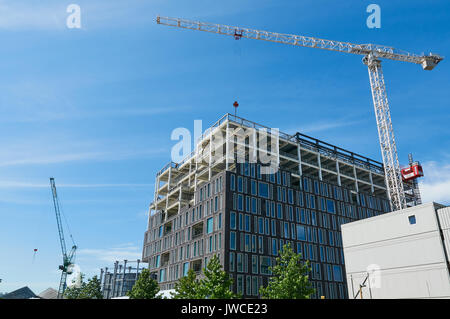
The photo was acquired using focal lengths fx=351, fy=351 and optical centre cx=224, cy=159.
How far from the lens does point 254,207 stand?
2908 inches

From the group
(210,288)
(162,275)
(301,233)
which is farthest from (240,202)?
(162,275)

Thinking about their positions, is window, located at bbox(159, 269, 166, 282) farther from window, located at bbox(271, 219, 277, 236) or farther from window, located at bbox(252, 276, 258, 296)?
window, located at bbox(271, 219, 277, 236)

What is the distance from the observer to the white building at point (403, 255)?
3951cm

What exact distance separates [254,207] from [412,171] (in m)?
48.7

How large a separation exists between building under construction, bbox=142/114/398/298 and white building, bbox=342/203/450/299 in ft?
81.4

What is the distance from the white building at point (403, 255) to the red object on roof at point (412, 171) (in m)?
53.9

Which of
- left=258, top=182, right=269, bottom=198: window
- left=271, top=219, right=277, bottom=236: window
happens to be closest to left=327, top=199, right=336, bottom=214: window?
left=271, top=219, right=277, bottom=236: window

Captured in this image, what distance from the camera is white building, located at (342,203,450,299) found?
39509mm

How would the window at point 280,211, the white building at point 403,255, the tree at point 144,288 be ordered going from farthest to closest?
the window at point 280,211 → the tree at point 144,288 → the white building at point 403,255

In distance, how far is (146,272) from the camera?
64438 mm

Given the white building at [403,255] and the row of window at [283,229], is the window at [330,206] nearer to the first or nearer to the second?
the row of window at [283,229]

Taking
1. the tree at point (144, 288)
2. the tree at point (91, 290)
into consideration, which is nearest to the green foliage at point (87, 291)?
the tree at point (91, 290)
